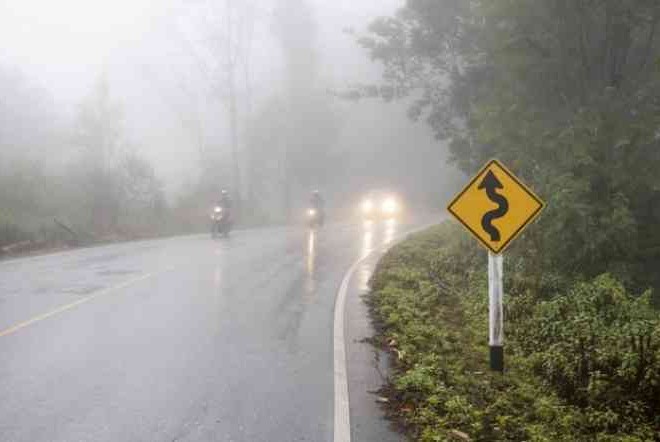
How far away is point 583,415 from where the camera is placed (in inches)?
226

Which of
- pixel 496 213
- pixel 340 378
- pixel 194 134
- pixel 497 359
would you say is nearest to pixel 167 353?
pixel 340 378

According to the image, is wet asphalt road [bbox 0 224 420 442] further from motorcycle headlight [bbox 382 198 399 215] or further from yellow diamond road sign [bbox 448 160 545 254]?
motorcycle headlight [bbox 382 198 399 215]

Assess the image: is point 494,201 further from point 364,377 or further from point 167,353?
point 167,353

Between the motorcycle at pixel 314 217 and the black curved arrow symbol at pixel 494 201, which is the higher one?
the black curved arrow symbol at pixel 494 201

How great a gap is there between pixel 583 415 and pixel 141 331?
5793 mm

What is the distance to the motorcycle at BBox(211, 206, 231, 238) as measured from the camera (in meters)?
25.7

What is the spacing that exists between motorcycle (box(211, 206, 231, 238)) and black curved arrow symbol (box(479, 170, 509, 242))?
1950cm

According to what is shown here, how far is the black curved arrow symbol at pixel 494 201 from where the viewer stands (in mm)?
6980

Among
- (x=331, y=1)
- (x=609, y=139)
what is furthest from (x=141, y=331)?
(x=331, y=1)

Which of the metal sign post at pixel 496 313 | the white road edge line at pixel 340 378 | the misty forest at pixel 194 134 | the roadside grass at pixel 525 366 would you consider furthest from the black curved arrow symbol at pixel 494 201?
the misty forest at pixel 194 134

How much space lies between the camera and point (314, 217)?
105ft

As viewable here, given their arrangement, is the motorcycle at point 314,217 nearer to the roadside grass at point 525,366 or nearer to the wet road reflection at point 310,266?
the wet road reflection at point 310,266

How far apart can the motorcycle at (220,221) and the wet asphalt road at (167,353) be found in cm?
1002

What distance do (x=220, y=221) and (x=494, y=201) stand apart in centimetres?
1969
